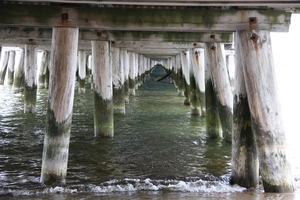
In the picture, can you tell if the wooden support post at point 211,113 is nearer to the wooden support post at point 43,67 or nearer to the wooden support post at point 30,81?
the wooden support post at point 30,81

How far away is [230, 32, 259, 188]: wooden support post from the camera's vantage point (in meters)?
4.65

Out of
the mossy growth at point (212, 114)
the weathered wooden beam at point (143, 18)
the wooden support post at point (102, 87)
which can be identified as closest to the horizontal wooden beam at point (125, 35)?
the wooden support post at point (102, 87)

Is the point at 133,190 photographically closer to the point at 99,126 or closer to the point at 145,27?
the point at 145,27

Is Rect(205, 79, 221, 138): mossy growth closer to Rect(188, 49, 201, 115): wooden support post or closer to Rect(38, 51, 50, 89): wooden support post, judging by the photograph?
Rect(188, 49, 201, 115): wooden support post

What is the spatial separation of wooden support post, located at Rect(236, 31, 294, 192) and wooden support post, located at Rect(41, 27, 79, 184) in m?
1.89

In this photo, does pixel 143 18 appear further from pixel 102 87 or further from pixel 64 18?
pixel 102 87

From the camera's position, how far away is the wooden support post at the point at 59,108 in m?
4.64

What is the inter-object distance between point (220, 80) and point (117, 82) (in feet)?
13.3

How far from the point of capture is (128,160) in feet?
19.8

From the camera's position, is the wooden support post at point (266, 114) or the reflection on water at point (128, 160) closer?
the wooden support post at point (266, 114)

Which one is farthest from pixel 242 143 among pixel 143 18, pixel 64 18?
pixel 64 18

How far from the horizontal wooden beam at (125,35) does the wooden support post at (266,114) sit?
93.6 inches

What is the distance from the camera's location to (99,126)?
7770mm

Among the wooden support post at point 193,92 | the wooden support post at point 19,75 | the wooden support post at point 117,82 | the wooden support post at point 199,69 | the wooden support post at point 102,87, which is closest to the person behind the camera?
the wooden support post at point 102,87
